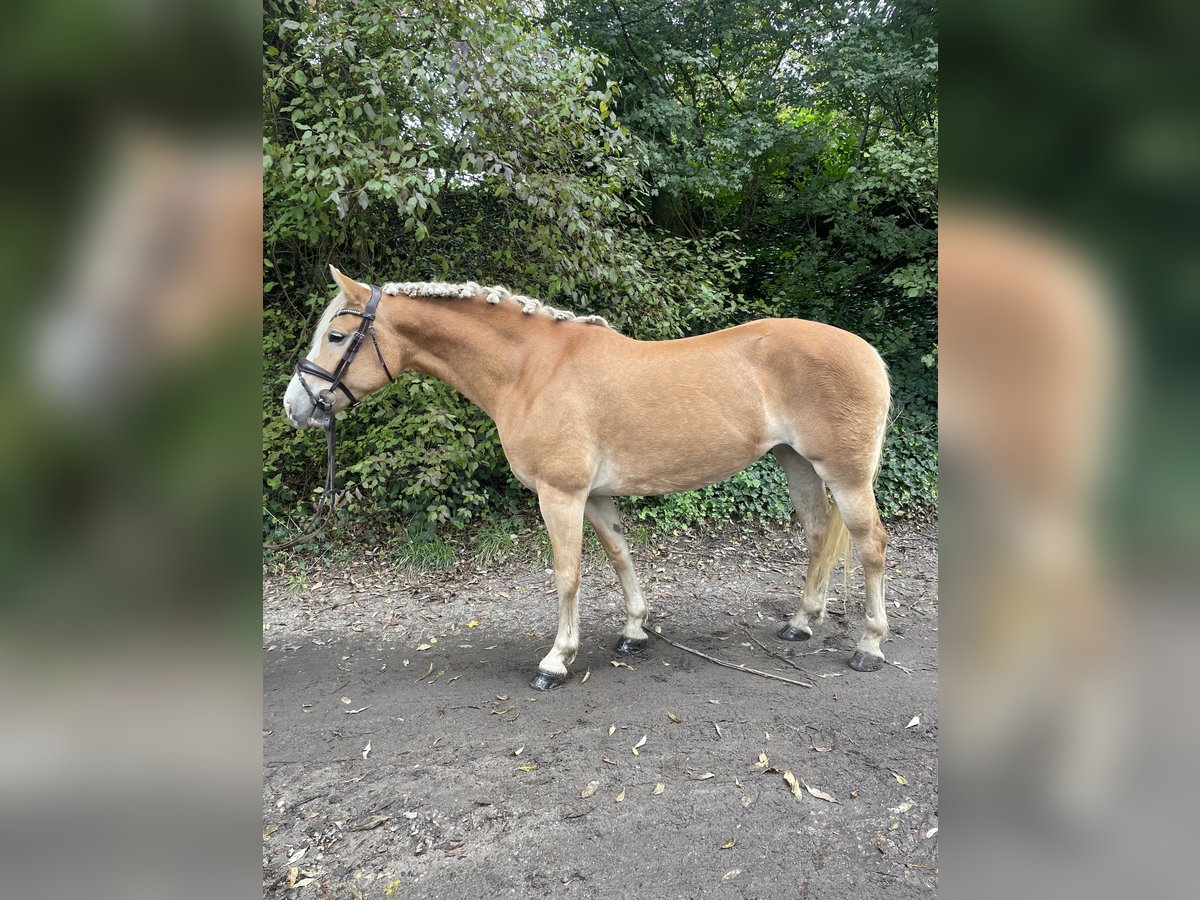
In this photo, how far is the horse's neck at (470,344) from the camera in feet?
9.96

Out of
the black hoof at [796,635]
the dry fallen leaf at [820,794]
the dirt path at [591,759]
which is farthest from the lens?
the black hoof at [796,635]

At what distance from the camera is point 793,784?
235 centimetres

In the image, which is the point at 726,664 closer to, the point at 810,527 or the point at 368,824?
the point at 810,527

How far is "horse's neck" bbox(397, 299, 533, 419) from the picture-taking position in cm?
304

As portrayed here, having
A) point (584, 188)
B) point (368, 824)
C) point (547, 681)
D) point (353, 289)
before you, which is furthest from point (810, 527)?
point (584, 188)

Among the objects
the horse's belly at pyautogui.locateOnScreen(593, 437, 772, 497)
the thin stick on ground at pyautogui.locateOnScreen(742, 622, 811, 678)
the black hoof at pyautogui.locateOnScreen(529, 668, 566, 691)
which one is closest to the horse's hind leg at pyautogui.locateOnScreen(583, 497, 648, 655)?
the horse's belly at pyautogui.locateOnScreen(593, 437, 772, 497)

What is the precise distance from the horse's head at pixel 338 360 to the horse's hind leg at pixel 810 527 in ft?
7.41
